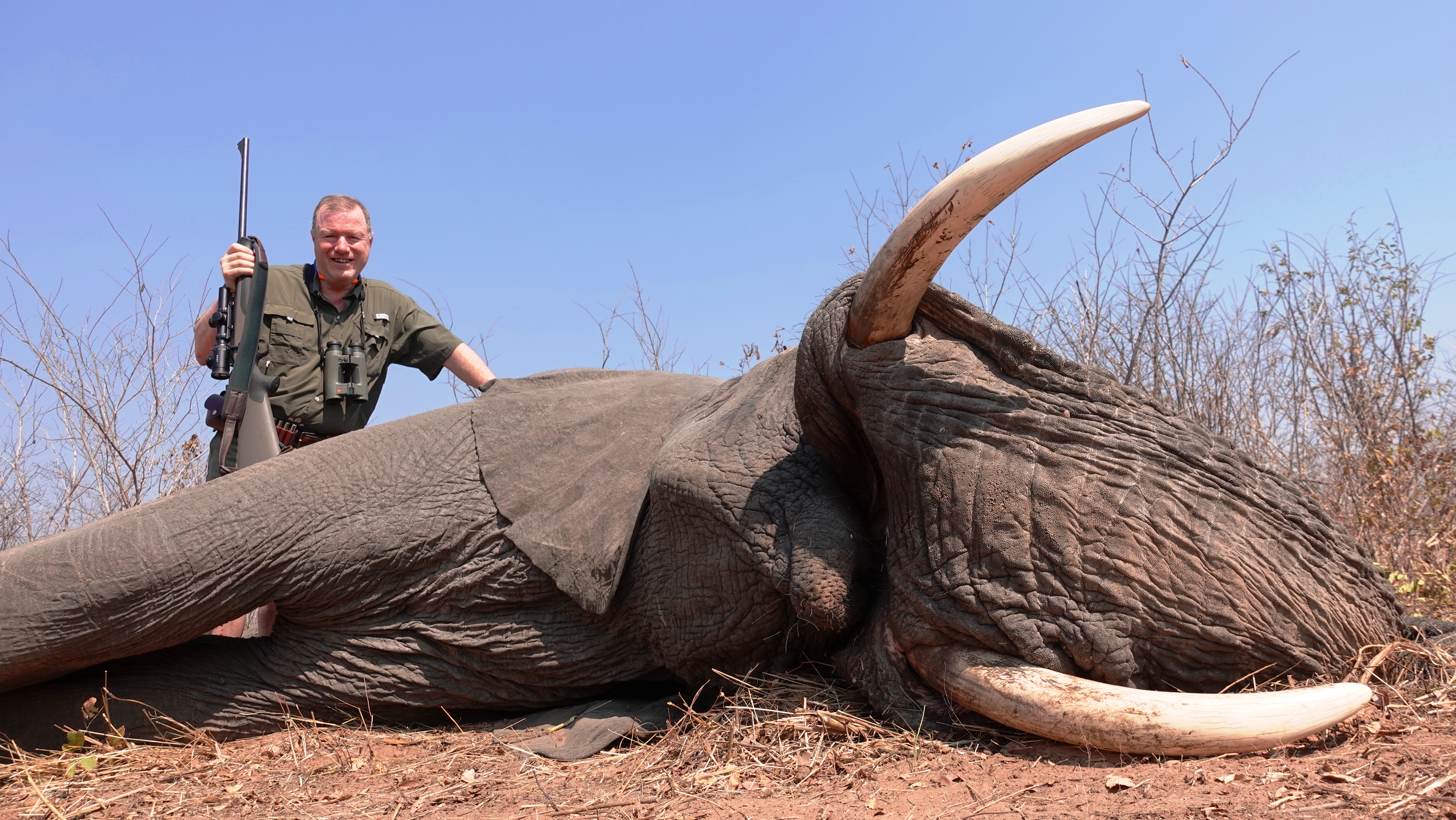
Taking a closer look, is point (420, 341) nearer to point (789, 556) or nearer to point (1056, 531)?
point (789, 556)

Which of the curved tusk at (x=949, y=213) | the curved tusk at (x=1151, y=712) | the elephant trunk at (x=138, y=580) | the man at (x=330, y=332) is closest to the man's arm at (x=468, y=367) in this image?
the man at (x=330, y=332)

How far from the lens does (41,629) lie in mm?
3424

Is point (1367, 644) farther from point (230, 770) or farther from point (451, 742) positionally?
point (230, 770)

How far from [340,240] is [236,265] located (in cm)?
48

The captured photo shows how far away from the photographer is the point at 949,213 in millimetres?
2598

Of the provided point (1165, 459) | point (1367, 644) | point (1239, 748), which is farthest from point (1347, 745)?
point (1165, 459)

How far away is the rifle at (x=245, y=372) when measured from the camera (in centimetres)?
428

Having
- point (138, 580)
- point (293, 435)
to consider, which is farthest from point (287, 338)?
point (138, 580)

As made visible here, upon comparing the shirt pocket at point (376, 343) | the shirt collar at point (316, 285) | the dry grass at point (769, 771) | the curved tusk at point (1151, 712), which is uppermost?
the shirt collar at point (316, 285)

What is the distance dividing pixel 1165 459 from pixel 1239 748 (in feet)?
2.31

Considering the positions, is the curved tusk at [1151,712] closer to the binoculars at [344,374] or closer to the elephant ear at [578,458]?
the elephant ear at [578,458]

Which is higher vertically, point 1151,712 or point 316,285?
point 316,285

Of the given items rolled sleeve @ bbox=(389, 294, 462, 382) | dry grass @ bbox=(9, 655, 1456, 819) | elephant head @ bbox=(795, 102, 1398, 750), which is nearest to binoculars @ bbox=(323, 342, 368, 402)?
rolled sleeve @ bbox=(389, 294, 462, 382)

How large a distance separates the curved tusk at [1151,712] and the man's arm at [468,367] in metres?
3.01
